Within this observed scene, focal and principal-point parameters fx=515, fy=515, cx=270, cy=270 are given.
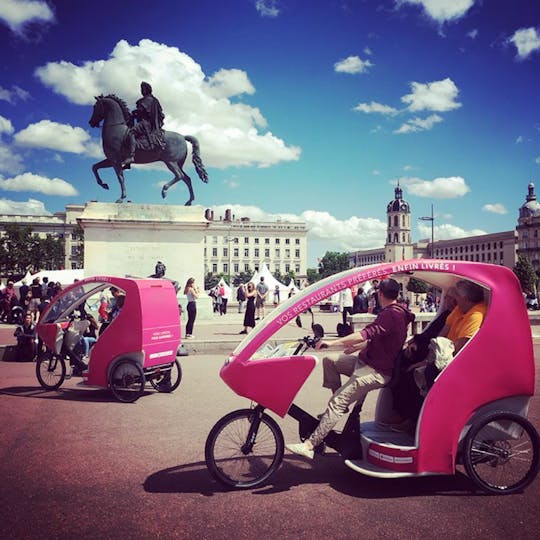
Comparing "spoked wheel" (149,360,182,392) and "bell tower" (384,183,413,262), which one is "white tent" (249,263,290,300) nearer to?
"spoked wheel" (149,360,182,392)

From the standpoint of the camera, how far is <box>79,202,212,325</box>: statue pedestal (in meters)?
22.8

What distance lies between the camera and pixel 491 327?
14.2 feet

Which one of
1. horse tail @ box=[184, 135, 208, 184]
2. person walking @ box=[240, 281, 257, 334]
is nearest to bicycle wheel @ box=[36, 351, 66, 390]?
person walking @ box=[240, 281, 257, 334]

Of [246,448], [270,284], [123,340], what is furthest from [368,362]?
[270,284]

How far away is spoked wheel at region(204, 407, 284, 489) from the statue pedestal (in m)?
18.3

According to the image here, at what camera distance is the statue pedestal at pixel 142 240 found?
74.8 feet

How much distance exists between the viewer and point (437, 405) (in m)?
4.20

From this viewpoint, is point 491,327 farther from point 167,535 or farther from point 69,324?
point 69,324

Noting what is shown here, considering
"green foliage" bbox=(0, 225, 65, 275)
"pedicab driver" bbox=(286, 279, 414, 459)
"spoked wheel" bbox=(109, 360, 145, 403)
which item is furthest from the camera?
"green foliage" bbox=(0, 225, 65, 275)

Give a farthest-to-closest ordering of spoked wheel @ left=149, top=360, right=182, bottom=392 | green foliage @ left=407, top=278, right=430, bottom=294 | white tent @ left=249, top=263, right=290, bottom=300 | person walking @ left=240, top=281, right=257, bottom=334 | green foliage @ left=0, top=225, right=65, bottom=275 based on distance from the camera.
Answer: green foliage @ left=0, top=225, right=65, bottom=275 < white tent @ left=249, top=263, right=290, bottom=300 < person walking @ left=240, top=281, right=257, bottom=334 < green foliage @ left=407, top=278, right=430, bottom=294 < spoked wheel @ left=149, top=360, right=182, bottom=392

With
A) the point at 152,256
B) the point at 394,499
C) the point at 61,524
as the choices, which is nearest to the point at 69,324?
the point at 61,524

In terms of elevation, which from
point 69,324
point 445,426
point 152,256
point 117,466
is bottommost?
point 117,466

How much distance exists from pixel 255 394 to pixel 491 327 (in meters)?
2.06

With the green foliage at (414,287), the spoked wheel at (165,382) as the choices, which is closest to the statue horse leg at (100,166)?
the green foliage at (414,287)
